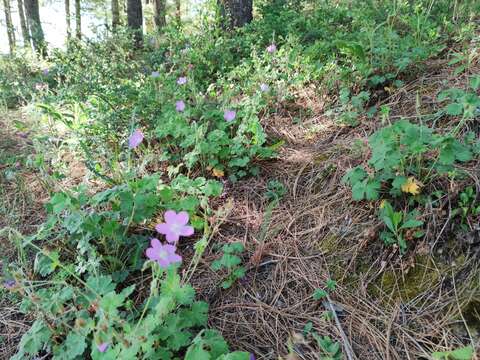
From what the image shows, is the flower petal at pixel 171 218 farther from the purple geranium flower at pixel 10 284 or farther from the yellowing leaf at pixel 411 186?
the yellowing leaf at pixel 411 186

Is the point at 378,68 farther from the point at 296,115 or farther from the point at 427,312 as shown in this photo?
the point at 427,312

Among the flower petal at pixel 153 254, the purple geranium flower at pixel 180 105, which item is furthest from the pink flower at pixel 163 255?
the purple geranium flower at pixel 180 105

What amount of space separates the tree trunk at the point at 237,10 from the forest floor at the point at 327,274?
9.00 feet

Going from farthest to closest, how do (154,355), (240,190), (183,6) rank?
(183,6), (240,190), (154,355)

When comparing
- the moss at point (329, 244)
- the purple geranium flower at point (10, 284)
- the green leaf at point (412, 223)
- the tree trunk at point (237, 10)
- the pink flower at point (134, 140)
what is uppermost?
the tree trunk at point (237, 10)

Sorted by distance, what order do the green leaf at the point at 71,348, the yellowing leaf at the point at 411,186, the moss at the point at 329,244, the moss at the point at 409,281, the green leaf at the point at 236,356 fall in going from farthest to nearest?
the moss at the point at 329,244 < the yellowing leaf at the point at 411,186 < the moss at the point at 409,281 < the green leaf at the point at 71,348 < the green leaf at the point at 236,356

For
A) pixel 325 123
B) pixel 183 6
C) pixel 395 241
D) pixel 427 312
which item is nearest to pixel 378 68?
pixel 325 123

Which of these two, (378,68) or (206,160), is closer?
(206,160)

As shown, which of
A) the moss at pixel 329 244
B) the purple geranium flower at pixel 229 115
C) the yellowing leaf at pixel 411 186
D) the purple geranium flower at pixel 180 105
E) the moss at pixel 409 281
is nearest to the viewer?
the moss at pixel 409 281

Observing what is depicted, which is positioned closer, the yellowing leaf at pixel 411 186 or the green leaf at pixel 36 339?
the green leaf at pixel 36 339

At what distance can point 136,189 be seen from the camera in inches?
79.0

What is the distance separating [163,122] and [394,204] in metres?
1.67

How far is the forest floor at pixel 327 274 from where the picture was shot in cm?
147

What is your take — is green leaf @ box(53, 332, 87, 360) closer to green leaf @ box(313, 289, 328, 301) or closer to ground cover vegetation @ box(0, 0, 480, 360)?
ground cover vegetation @ box(0, 0, 480, 360)
